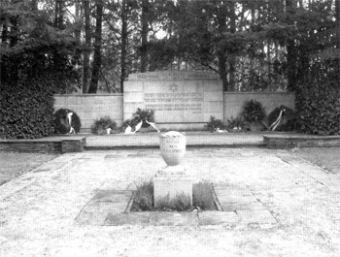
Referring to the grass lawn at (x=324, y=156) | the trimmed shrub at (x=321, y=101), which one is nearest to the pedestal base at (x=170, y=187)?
the grass lawn at (x=324, y=156)

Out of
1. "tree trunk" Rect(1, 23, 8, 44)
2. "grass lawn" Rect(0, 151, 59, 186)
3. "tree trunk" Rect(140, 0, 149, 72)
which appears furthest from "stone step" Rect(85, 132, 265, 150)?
"tree trunk" Rect(140, 0, 149, 72)

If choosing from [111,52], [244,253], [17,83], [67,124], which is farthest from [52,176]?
[111,52]

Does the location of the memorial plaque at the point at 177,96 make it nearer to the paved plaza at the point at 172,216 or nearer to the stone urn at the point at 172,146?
the paved plaza at the point at 172,216

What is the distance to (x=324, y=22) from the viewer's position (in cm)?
1280

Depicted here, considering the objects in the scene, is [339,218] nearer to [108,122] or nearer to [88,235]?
[88,235]

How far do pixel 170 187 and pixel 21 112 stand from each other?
7.80m

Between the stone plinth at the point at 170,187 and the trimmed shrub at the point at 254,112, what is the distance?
9492 millimetres

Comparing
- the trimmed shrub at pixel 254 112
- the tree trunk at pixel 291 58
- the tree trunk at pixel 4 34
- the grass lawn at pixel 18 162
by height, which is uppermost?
the tree trunk at pixel 4 34

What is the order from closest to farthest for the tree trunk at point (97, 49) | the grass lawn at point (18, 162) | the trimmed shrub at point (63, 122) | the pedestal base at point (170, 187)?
the pedestal base at point (170, 187), the grass lawn at point (18, 162), the trimmed shrub at point (63, 122), the tree trunk at point (97, 49)

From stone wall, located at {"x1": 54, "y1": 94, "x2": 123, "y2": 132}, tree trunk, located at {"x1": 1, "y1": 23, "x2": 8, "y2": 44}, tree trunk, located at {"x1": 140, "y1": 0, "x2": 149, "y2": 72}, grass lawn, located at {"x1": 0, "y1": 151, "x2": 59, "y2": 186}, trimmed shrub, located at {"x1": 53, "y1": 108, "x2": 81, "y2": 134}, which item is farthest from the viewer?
tree trunk, located at {"x1": 140, "y1": 0, "x2": 149, "y2": 72}

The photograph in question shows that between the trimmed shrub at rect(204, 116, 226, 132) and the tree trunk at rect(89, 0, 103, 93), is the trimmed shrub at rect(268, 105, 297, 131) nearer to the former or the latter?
the trimmed shrub at rect(204, 116, 226, 132)

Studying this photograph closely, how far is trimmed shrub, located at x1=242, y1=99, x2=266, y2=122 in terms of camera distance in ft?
47.9

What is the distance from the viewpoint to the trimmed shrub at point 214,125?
14.4m

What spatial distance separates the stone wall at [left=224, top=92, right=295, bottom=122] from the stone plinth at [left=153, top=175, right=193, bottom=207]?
9650 mm
